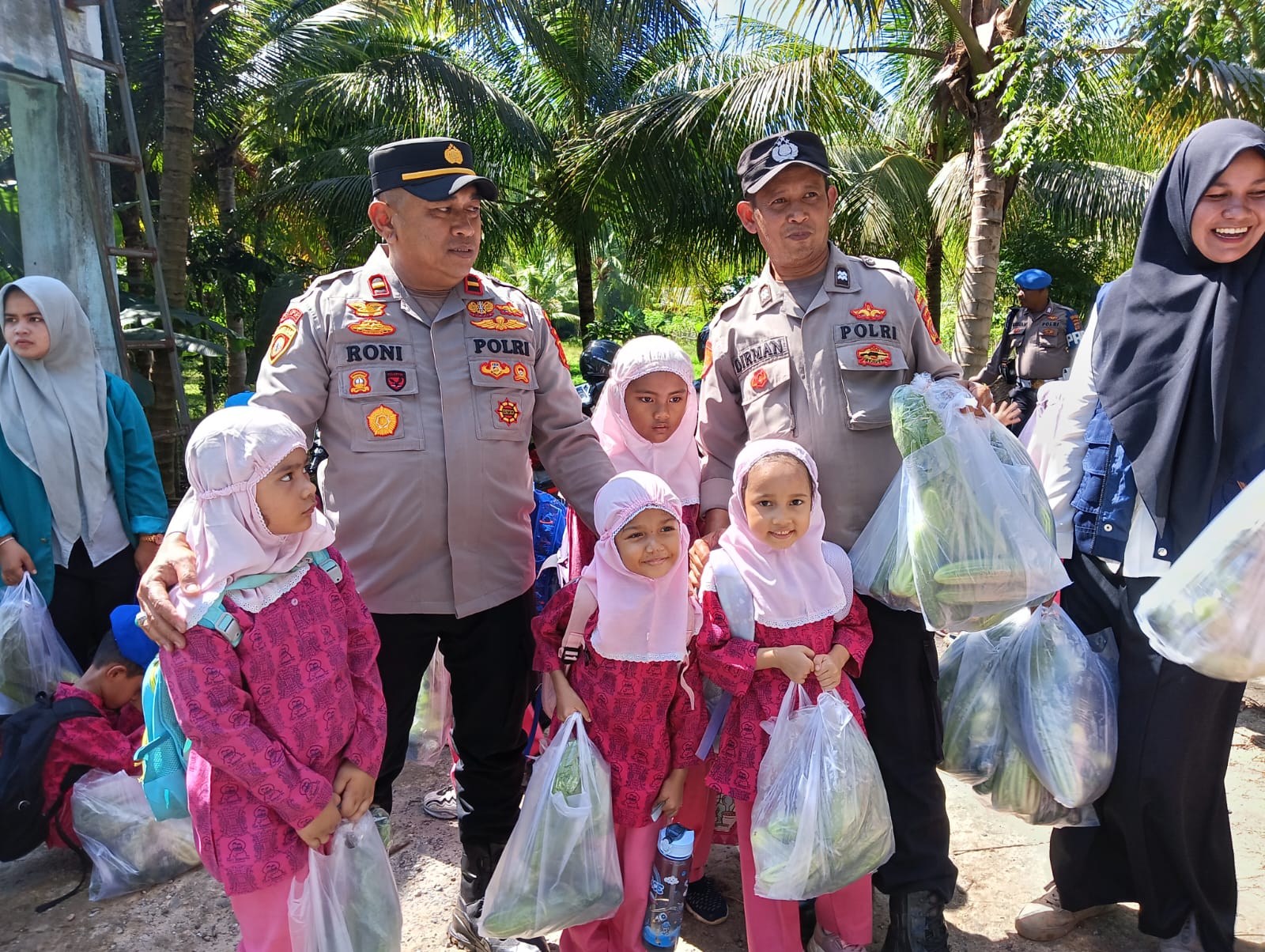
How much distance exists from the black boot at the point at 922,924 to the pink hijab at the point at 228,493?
5.93 ft

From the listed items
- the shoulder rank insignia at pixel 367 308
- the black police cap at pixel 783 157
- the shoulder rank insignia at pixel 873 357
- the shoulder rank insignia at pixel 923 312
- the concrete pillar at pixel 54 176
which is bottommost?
the shoulder rank insignia at pixel 873 357

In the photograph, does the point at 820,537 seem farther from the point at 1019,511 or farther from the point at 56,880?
the point at 56,880

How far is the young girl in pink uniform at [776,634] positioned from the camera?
2.19m

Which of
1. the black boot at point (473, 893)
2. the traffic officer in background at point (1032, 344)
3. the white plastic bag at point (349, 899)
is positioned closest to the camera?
the white plastic bag at point (349, 899)

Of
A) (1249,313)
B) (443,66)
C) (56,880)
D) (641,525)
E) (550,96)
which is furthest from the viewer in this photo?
(550,96)

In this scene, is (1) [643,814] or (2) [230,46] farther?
(2) [230,46]

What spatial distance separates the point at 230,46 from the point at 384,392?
11.5 metres

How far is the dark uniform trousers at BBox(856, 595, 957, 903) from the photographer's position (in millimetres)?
2340

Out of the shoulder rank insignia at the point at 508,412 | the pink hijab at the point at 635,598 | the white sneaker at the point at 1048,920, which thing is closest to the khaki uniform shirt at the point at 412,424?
the shoulder rank insignia at the point at 508,412

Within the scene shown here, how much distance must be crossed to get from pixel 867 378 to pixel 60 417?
2801 millimetres

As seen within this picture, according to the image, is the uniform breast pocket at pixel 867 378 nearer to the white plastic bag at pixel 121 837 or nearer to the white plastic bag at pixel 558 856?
the white plastic bag at pixel 558 856

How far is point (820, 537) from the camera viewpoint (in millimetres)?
2291

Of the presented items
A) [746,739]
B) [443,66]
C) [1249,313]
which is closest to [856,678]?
[746,739]

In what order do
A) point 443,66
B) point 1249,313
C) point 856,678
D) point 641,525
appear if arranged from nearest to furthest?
point 1249,313 → point 641,525 → point 856,678 → point 443,66
